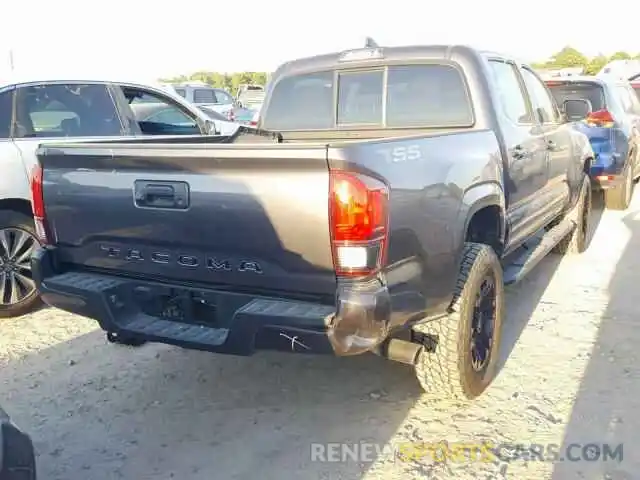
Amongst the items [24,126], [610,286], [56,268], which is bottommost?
[610,286]

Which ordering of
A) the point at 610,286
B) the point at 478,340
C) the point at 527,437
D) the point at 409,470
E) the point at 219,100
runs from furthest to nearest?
the point at 219,100 → the point at 610,286 → the point at 478,340 → the point at 527,437 → the point at 409,470

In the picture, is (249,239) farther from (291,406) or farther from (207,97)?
(207,97)

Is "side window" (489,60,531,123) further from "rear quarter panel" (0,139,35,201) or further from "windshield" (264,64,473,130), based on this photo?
"rear quarter panel" (0,139,35,201)

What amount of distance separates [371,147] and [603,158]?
622 centimetres

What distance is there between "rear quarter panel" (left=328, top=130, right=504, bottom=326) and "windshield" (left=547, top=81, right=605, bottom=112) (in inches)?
214

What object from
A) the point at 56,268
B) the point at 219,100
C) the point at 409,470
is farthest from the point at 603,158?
the point at 219,100

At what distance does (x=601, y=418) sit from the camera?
10.8 feet

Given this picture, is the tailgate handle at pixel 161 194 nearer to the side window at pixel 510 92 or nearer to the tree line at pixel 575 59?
the side window at pixel 510 92

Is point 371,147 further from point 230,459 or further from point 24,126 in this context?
point 24,126

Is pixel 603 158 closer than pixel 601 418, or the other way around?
pixel 601 418

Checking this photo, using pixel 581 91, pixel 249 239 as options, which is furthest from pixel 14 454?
pixel 581 91

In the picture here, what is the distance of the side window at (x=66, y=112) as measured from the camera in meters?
5.05

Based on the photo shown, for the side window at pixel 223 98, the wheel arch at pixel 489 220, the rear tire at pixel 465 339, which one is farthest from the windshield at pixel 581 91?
the side window at pixel 223 98

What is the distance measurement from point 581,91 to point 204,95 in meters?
14.2
